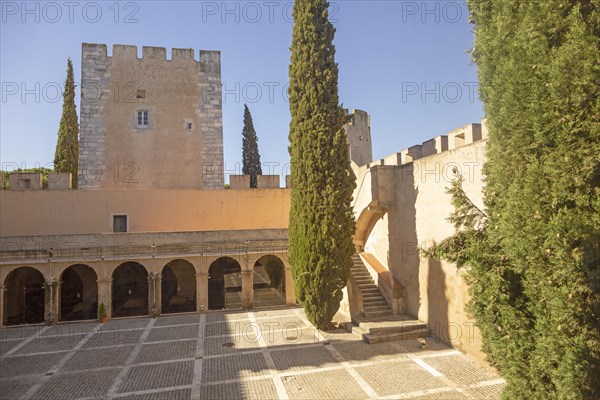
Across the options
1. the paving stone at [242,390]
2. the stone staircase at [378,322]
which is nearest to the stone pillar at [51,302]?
the paving stone at [242,390]

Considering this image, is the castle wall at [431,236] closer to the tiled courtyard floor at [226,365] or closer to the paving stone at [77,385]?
the tiled courtyard floor at [226,365]

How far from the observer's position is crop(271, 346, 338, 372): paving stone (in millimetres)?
12344

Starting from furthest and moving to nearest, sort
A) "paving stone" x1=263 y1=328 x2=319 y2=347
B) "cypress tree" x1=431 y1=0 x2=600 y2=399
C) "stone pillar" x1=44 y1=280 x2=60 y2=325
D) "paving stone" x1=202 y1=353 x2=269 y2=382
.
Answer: "stone pillar" x1=44 y1=280 x2=60 y2=325, "paving stone" x1=263 y1=328 x2=319 y2=347, "paving stone" x1=202 y1=353 x2=269 y2=382, "cypress tree" x1=431 y1=0 x2=600 y2=399

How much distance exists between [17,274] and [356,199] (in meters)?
17.6

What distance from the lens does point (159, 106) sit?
79.5 feet

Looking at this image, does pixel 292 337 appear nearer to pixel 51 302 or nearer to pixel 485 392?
pixel 485 392

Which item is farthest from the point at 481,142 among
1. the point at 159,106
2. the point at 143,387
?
the point at 159,106

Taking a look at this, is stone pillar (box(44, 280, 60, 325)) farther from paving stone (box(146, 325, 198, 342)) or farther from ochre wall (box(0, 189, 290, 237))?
paving stone (box(146, 325, 198, 342))

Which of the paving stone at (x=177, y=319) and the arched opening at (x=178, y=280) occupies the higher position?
the arched opening at (x=178, y=280)

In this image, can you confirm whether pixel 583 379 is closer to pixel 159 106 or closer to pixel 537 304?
pixel 537 304

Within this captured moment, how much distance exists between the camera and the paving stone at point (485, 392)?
10.0m

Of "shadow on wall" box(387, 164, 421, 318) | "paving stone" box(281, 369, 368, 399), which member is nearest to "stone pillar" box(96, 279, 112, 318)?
"paving stone" box(281, 369, 368, 399)

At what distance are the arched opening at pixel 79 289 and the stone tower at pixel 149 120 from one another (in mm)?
4861

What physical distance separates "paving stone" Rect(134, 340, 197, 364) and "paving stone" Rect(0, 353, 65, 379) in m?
2.73
